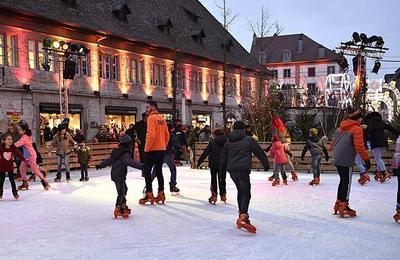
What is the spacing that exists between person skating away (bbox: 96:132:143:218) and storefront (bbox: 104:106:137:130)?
19105 mm

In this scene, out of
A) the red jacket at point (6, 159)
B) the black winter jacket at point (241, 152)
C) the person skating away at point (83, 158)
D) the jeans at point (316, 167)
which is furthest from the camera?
the person skating away at point (83, 158)

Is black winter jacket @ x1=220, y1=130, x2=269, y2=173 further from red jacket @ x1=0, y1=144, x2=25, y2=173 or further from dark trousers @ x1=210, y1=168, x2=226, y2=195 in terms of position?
red jacket @ x1=0, y1=144, x2=25, y2=173

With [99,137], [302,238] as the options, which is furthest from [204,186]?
[99,137]

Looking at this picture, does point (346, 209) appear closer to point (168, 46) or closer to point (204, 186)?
point (204, 186)

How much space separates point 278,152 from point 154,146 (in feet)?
12.8

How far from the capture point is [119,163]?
312 inches

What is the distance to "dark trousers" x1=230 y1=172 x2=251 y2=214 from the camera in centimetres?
667

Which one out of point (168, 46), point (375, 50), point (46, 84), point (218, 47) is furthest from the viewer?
point (218, 47)

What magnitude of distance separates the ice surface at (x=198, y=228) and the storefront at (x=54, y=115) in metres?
12.5

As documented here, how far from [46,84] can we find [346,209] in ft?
60.6

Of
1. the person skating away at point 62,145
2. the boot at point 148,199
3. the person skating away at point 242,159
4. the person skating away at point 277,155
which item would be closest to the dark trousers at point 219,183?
the boot at point 148,199

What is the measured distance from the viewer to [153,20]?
1281 inches

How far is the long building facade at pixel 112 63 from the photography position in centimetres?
2156

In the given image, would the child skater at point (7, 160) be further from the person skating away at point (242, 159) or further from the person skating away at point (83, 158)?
the person skating away at point (242, 159)
